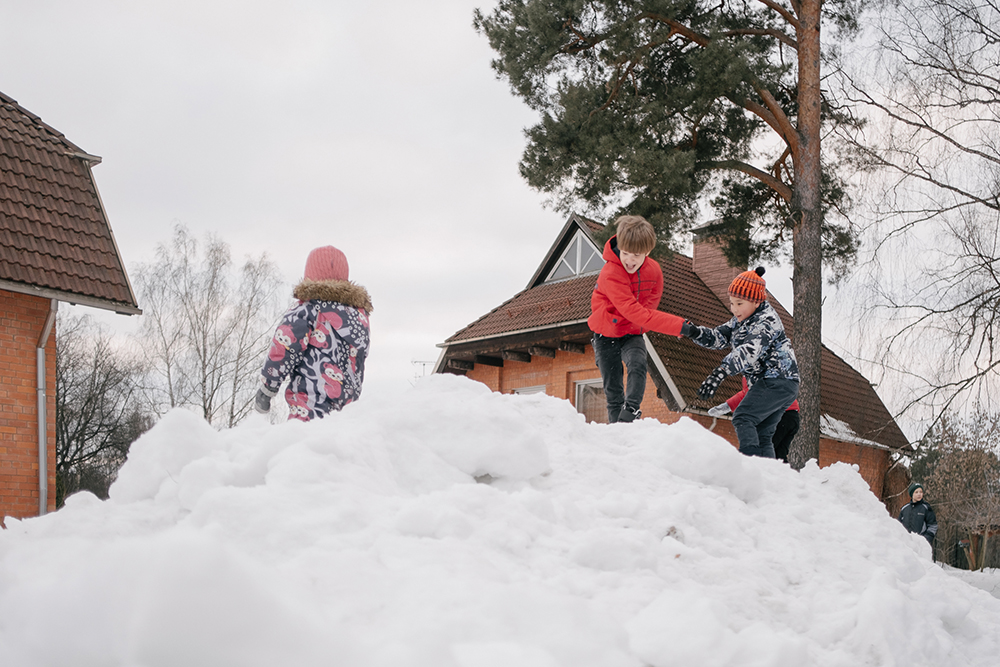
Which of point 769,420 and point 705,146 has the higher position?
point 705,146

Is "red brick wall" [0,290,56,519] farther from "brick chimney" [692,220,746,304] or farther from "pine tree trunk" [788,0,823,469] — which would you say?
"brick chimney" [692,220,746,304]

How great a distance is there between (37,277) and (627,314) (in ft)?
19.6

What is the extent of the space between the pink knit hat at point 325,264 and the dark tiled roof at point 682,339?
8286 mm

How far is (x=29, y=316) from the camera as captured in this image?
7461 mm

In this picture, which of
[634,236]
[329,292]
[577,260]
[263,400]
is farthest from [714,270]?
[263,400]

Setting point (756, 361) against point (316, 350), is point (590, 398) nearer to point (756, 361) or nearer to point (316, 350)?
point (756, 361)

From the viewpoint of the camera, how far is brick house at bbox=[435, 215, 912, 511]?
1213 cm

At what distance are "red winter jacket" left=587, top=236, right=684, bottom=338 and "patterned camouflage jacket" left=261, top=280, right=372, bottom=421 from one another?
1480 mm

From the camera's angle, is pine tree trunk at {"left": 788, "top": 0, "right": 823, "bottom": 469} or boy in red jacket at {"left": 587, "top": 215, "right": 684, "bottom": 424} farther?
pine tree trunk at {"left": 788, "top": 0, "right": 823, "bottom": 469}

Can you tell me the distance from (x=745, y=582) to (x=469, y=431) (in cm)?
99

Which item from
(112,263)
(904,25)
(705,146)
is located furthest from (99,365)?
(904,25)

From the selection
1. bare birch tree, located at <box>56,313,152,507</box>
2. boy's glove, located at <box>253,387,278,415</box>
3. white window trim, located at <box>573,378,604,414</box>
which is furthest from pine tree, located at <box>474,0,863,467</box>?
bare birch tree, located at <box>56,313,152,507</box>

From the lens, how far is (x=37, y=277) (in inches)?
287

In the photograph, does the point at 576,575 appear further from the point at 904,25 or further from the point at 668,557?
the point at 904,25
